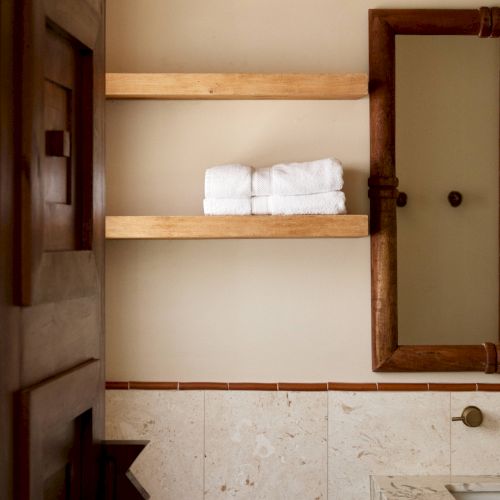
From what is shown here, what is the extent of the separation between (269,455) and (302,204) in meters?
0.70

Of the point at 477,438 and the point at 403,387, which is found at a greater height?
the point at 403,387

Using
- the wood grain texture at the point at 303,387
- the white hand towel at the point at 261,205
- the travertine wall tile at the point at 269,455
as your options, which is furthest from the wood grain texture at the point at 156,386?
the white hand towel at the point at 261,205

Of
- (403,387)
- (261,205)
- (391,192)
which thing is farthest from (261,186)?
(403,387)

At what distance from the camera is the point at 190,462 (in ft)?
6.73

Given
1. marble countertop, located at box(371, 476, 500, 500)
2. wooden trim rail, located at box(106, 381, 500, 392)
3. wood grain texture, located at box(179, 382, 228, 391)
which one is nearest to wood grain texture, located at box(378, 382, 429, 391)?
wooden trim rail, located at box(106, 381, 500, 392)

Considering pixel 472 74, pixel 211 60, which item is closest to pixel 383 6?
pixel 472 74

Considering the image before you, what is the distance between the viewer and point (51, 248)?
922 mm

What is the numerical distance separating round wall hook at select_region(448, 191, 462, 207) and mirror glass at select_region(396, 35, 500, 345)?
12 millimetres

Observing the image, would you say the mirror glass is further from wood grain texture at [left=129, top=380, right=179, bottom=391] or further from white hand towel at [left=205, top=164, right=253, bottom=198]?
wood grain texture at [left=129, top=380, right=179, bottom=391]

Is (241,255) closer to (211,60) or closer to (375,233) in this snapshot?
(375,233)

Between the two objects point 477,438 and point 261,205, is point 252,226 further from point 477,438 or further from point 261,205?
point 477,438

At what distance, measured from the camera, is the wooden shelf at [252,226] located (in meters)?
1.91

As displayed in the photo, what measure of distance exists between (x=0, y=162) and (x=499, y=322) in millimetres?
1645

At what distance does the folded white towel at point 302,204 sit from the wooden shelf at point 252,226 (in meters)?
0.01
